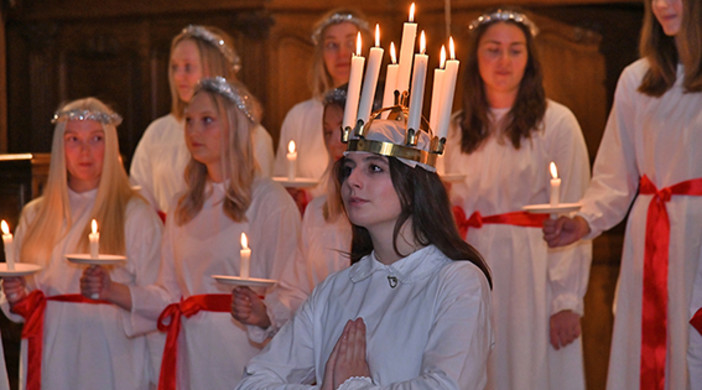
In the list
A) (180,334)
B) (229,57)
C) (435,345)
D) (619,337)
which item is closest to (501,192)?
(619,337)

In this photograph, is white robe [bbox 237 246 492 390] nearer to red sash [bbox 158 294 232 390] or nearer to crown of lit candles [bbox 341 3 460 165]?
crown of lit candles [bbox 341 3 460 165]

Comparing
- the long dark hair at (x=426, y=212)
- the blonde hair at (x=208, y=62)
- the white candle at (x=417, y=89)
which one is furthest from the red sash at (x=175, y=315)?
the white candle at (x=417, y=89)

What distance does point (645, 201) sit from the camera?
4.50 meters

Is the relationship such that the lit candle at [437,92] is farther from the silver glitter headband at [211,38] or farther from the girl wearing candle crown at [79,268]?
the silver glitter headband at [211,38]

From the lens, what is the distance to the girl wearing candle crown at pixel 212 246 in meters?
4.68

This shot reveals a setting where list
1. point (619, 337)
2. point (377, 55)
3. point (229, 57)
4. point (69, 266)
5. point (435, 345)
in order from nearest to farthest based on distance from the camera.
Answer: point (435, 345) < point (377, 55) < point (619, 337) < point (69, 266) < point (229, 57)

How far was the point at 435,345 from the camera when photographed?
2.78m

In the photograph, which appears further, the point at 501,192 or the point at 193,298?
the point at 501,192

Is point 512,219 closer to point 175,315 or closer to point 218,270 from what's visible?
point 218,270

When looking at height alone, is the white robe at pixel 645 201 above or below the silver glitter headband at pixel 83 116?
below

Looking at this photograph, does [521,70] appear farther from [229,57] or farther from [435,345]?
[435,345]

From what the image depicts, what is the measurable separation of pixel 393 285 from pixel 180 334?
6.47 feet

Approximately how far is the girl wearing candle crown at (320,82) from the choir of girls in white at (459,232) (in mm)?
74

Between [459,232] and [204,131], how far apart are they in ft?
4.84
